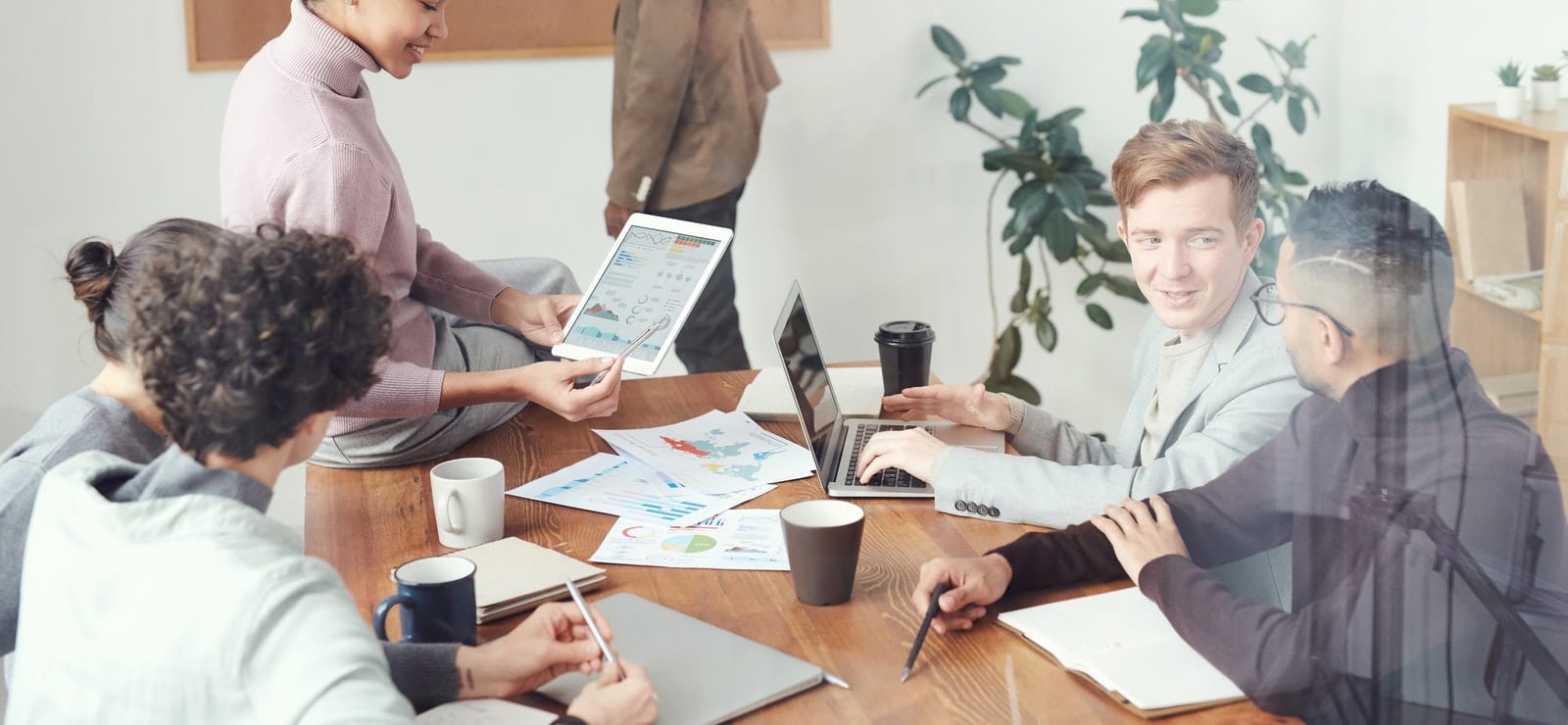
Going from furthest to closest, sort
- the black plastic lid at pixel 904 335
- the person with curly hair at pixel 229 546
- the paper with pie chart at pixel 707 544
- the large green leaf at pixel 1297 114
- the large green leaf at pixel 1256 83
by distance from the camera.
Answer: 1. the large green leaf at pixel 1256 83
2. the large green leaf at pixel 1297 114
3. the black plastic lid at pixel 904 335
4. the paper with pie chart at pixel 707 544
5. the person with curly hair at pixel 229 546

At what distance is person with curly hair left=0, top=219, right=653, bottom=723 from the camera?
0.84m

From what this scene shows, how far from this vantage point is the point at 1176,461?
147 centimetres

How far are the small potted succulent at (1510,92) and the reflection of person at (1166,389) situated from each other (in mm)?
349

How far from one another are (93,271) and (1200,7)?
2.40m

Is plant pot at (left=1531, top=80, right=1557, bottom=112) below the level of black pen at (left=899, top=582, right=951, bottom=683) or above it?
above

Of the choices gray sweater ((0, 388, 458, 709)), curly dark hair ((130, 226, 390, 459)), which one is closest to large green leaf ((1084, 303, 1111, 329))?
gray sweater ((0, 388, 458, 709))

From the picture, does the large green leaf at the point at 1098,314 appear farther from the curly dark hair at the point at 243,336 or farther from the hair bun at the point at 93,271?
the curly dark hair at the point at 243,336

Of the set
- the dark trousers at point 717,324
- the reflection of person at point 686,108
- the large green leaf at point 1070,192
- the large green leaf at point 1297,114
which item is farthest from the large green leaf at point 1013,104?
the large green leaf at point 1297,114

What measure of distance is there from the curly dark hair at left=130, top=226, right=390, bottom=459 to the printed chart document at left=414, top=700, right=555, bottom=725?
24 centimetres

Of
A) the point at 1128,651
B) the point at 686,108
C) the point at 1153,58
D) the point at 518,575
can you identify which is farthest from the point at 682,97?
the point at 1128,651

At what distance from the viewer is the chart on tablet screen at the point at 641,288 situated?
1.77 metres

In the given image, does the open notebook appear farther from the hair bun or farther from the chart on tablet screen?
the hair bun

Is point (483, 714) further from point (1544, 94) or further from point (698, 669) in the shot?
point (1544, 94)

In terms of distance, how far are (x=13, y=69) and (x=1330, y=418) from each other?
2.85 m
